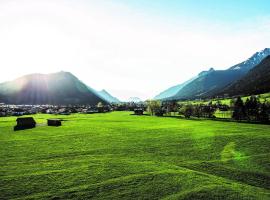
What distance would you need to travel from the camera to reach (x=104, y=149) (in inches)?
2087

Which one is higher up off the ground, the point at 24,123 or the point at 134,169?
the point at 24,123

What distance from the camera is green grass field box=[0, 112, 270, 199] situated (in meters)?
31.0

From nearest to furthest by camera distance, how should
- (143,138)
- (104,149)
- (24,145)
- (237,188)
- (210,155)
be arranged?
(237,188), (210,155), (104,149), (24,145), (143,138)

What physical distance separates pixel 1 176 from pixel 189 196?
77.2 ft

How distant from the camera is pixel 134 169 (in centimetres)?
3912

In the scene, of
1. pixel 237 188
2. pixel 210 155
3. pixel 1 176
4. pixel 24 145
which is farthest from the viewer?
pixel 24 145

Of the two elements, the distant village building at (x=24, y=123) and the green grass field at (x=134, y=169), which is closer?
the green grass field at (x=134, y=169)

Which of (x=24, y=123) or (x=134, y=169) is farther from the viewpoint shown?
(x=24, y=123)

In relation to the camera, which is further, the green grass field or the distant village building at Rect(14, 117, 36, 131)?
the distant village building at Rect(14, 117, 36, 131)

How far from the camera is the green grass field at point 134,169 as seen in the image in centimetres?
3105

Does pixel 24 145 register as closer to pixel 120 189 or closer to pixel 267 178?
pixel 120 189

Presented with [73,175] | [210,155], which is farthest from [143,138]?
[73,175]

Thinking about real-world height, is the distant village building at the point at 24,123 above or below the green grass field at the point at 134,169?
above

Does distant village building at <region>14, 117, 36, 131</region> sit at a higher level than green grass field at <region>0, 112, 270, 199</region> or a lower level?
higher
